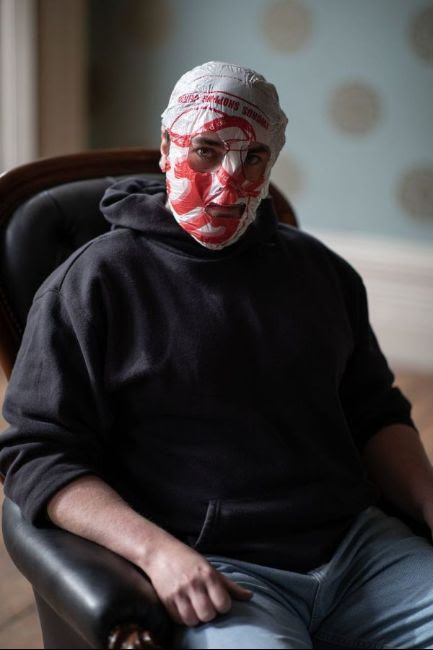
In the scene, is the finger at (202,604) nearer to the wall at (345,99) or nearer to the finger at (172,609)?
the finger at (172,609)

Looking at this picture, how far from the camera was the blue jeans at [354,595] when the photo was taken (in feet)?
4.21

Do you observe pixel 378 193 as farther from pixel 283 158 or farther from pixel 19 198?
pixel 19 198

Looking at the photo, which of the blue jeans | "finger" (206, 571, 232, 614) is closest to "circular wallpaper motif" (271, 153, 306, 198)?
the blue jeans

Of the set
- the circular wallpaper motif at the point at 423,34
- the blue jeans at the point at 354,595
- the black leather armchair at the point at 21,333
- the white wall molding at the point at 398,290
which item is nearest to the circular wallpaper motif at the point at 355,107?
the circular wallpaper motif at the point at 423,34

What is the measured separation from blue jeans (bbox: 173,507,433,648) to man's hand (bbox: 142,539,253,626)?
4 centimetres

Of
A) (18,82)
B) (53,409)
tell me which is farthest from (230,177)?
(18,82)

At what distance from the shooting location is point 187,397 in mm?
1356

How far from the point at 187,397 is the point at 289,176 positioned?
251 cm

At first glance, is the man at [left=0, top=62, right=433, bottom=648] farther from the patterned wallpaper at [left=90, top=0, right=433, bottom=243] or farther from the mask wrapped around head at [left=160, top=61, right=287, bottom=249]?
the patterned wallpaper at [left=90, top=0, right=433, bottom=243]

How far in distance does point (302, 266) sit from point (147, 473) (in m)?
0.43

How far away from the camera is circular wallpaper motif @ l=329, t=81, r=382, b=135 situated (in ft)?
11.6

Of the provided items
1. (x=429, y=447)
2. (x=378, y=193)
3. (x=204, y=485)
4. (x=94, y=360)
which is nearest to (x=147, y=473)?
(x=204, y=485)

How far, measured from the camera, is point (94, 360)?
4.31ft

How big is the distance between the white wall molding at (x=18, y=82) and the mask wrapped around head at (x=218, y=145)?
2.46m
